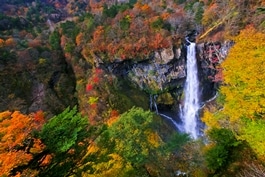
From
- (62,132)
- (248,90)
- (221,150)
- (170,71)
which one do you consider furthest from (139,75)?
(62,132)

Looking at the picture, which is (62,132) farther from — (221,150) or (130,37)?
(130,37)

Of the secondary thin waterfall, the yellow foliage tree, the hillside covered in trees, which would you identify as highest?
the yellow foliage tree

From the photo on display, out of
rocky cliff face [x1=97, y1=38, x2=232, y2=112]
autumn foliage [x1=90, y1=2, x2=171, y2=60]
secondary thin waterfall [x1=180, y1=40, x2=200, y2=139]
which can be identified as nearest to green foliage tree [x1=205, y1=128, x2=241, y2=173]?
secondary thin waterfall [x1=180, y1=40, x2=200, y2=139]

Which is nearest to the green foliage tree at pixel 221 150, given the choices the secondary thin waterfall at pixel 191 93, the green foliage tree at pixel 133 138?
the green foliage tree at pixel 133 138

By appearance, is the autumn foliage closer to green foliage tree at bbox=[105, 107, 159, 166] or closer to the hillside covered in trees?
the hillside covered in trees

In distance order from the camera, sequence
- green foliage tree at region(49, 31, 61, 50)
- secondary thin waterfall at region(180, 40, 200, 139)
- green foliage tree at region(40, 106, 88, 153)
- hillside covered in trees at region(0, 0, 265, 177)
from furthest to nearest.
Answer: green foliage tree at region(49, 31, 61, 50) → secondary thin waterfall at region(180, 40, 200, 139) → hillside covered in trees at region(0, 0, 265, 177) → green foliage tree at region(40, 106, 88, 153)

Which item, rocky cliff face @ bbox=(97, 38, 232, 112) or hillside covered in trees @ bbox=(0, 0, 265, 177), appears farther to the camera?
rocky cliff face @ bbox=(97, 38, 232, 112)

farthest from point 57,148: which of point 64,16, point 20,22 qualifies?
point 64,16
